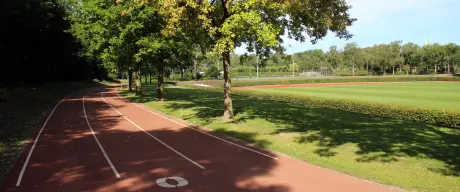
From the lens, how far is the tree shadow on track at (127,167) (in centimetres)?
1016

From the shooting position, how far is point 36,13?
34500mm

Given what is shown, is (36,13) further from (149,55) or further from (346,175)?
(346,175)

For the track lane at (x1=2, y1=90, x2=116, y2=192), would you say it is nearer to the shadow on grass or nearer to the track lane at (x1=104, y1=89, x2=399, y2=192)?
the track lane at (x1=104, y1=89, x2=399, y2=192)

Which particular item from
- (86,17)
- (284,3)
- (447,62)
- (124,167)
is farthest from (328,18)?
(447,62)

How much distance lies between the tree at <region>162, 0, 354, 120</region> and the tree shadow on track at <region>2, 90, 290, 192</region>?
5.06m

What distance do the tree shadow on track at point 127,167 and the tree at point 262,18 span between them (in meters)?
5.06

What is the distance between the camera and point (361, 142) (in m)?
15.0

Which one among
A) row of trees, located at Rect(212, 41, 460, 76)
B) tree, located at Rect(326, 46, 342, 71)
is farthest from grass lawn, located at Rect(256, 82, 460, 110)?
tree, located at Rect(326, 46, 342, 71)

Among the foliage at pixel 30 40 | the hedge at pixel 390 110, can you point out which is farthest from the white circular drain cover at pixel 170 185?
the foliage at pixel 30 40

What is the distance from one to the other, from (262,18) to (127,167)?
415 inches

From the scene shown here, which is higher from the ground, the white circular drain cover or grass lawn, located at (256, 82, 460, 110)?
grass lawn, located at (256, 82, 460, 110)

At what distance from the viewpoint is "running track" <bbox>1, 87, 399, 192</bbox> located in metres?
10.2

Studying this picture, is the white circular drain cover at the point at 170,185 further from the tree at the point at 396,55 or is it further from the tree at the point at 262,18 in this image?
the tree at the point at 396,55

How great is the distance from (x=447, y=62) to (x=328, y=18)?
433 ft
